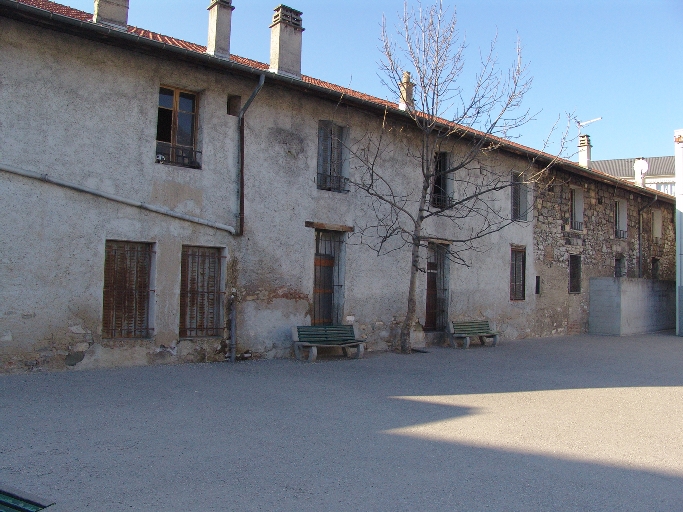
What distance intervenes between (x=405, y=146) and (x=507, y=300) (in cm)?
521

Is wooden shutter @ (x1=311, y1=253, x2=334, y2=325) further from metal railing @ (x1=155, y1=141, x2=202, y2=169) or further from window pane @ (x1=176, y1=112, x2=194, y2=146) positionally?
window pane @ (x1=176, y1=112, x2=194, y2=146)

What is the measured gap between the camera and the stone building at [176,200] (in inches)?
320

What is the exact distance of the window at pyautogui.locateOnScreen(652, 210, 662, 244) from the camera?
73.7 ft

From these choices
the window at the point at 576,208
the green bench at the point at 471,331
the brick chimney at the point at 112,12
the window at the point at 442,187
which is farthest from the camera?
the window at the point at 576,208

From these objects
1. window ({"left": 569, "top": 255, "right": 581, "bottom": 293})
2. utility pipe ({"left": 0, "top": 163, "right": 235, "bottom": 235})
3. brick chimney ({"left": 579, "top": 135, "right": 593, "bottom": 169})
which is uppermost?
brick chimney ({"left": 579, "top": 135, "right": 593, "bottom": 169})

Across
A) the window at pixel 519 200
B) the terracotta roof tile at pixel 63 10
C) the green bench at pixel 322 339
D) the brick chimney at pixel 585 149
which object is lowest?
the green bench at pixel 322 339

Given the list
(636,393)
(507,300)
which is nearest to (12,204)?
(636,393)

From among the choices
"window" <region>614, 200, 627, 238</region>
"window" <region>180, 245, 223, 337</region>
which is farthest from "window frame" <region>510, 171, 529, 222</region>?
"window" <region>180, 245, 223, 337</region>

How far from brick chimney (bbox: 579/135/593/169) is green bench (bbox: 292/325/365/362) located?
46.9ft

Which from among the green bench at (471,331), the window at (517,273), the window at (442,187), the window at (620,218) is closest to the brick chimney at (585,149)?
the window at (620,218)

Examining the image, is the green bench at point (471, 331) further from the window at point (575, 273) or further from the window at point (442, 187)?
the window at point (575, 273)

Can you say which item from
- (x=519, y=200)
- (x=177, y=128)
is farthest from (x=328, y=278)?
(x=519, y=200)

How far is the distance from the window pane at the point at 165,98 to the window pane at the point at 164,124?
0.27 feet

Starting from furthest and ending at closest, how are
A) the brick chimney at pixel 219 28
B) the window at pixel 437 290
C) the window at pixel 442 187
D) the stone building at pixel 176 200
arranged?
1. the window at pixel 442 187
2. the window at pixel 437 290
3. the brick chimney at pixel 219 28
4. the stone building at pixel 176 200
